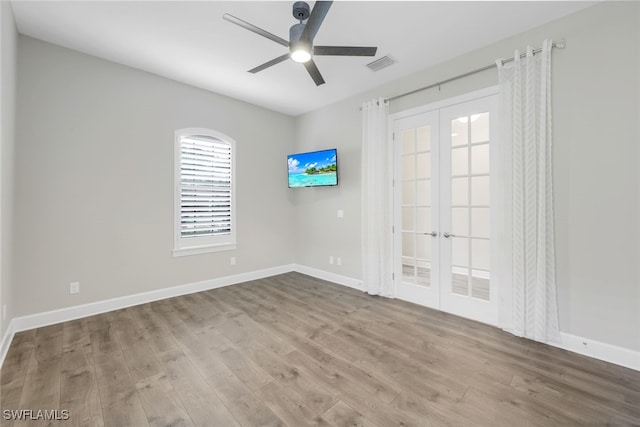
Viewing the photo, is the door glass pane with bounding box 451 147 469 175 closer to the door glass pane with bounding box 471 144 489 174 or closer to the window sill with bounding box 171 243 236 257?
the door glass pane with bounding box 471 144 489 174

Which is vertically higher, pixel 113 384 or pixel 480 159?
pixel 480 159

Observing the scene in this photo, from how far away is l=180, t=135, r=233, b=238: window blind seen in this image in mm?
4141

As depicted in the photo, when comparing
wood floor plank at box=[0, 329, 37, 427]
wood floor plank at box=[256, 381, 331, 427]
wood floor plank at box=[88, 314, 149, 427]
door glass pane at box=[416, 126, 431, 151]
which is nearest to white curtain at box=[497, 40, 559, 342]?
door glass pane at box=[416, 126, 431, 151]

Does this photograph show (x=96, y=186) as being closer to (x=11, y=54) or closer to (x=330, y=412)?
(x=11, y=54)

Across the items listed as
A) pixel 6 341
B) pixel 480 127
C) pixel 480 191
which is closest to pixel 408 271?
pixel 480 191

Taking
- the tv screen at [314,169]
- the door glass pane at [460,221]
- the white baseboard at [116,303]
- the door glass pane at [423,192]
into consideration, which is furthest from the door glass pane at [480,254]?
the white baseboard at [116,303]

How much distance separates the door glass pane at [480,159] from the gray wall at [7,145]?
175 inches

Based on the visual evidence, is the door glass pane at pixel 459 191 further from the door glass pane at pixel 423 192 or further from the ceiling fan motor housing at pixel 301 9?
the ceiling fan motor housing at pixel 301 9

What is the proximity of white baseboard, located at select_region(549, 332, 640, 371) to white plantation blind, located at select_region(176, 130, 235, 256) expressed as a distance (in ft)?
14.5

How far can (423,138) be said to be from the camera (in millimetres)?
3617

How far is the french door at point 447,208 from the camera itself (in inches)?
122

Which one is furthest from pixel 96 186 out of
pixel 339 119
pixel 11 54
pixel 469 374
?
pixel 469 374

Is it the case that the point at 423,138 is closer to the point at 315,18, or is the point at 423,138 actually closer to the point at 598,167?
the point at 598,167

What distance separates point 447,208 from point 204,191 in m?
3.58
